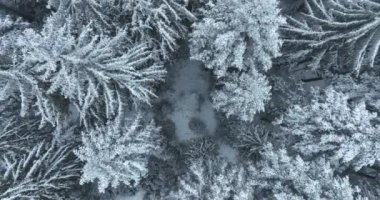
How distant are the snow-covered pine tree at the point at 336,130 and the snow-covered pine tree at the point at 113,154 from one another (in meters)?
4.46

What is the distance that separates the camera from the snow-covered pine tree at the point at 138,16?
10469 millimetres

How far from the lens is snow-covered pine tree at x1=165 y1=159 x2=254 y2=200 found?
10.6 m

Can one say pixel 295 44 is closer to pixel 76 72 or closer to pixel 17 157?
pixel 76 72

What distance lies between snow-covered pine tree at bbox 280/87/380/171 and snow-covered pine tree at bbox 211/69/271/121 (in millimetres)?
1191

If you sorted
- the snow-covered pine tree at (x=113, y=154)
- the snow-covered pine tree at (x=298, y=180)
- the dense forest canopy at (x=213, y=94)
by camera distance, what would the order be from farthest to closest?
1. the snow-covered pine tree at (x=113, y=154)
2. the snow-covered pine tree at (x=298, y=180)
3. the dense forest canopy at (x=213, y=94)

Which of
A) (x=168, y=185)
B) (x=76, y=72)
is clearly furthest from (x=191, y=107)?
(x=76, y=72)

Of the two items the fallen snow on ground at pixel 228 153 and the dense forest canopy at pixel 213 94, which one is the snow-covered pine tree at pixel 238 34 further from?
the fallen snow on ground at pixel 228 153

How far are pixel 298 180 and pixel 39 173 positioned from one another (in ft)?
23.6

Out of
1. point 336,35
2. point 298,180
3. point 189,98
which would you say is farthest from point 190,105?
Result: point 336,35

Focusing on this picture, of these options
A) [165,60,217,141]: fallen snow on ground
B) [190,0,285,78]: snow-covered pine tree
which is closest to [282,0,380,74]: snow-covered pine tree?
[190,0,285,78]: snow-covered pine tree

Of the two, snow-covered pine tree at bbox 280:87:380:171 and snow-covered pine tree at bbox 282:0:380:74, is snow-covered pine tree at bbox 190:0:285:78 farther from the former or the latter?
snow-covered pine tree at bbox 280:87:380:171

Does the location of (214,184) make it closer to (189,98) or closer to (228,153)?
(228,153)

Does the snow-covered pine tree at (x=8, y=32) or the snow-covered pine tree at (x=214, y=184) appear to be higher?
the snow-covered pine tree at (x=8, y=32)

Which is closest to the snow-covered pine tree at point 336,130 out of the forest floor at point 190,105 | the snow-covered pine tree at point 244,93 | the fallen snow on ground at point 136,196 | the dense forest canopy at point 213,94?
the dense forest canopy at point 213,94
